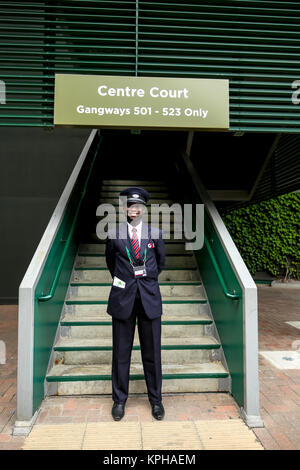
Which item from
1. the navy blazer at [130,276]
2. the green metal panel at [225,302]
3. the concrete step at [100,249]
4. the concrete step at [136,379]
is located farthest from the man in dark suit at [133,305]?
the concrete step at [100,249]

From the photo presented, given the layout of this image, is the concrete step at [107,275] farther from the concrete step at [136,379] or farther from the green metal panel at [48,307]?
the concrete step at [136,379]

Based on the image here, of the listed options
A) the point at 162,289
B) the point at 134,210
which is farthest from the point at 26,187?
the point at 134,210

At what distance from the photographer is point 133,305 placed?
2881 mm

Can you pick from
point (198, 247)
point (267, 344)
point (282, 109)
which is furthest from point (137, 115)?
point (267, 344)

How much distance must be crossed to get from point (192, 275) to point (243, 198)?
4556 mm

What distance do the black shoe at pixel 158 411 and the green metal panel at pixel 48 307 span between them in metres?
1.02

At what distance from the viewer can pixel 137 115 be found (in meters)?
3.15

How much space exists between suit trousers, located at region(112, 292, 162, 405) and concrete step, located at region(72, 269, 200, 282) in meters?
1.69

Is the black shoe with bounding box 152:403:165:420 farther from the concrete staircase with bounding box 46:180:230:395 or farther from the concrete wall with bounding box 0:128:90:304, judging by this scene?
the concrete wall with bounding box 0:128:90:304

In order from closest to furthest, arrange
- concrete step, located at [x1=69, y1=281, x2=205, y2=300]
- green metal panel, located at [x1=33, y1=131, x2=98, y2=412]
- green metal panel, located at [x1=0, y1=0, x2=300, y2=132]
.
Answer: green metal panel, located at [x1=33, y1=131, x2=98, y2=412] < green metal panel, located at [x1=0, y1=0, x2=300, y2=132] < concrete step, located at [x1=69, y1=281, x2=205, y2=300]

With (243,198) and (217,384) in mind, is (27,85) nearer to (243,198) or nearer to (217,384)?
(217,384)

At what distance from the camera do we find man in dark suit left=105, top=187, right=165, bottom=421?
2881 mm

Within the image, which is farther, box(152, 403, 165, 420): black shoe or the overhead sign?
the overhead sign

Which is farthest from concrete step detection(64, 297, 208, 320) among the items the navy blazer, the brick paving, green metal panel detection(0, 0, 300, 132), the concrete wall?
the concrete wall
